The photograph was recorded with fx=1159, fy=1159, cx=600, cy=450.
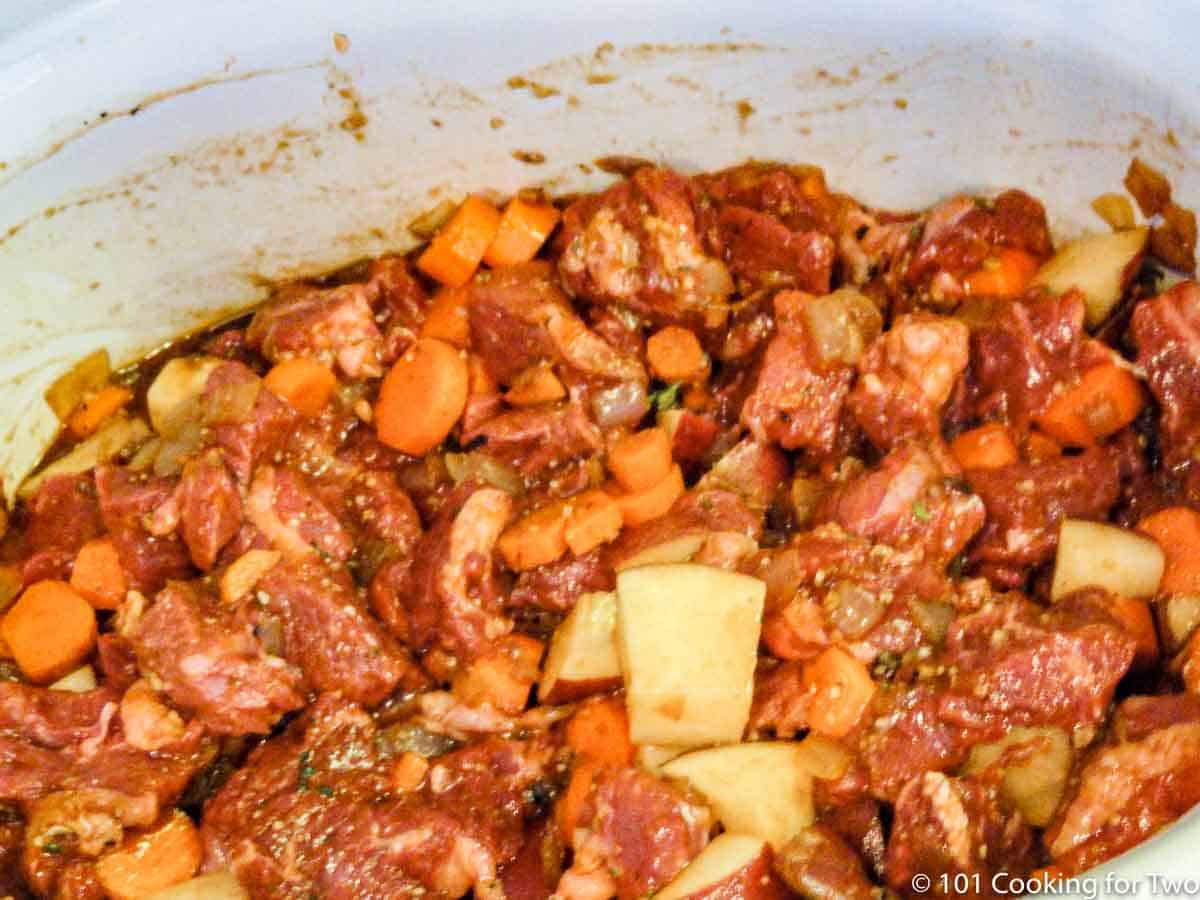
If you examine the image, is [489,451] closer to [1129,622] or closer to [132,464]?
[132,464]

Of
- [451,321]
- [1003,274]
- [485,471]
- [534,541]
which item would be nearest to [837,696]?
[534,541]

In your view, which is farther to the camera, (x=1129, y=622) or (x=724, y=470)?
(x=724, y=470)

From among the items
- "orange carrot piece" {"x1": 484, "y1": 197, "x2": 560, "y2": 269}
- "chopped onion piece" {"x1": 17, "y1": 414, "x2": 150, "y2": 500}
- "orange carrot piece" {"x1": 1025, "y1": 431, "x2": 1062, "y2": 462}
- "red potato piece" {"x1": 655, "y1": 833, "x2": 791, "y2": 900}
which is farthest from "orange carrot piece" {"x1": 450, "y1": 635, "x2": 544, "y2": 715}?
"orange carrot piece" {"x1": 1025, "y1": 431, "x2": 1062, "y2": 462}

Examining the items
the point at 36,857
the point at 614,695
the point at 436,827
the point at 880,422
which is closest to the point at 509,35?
the point at 880,422

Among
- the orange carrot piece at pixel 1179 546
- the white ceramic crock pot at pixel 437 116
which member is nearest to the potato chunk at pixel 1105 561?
the orange carrot piece at pixel 1179 546

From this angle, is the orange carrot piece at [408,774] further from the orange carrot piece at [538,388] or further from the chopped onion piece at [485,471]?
the orange carrot piece at [538,388]

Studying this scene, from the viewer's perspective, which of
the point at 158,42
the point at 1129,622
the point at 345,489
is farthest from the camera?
the point at 345,489
